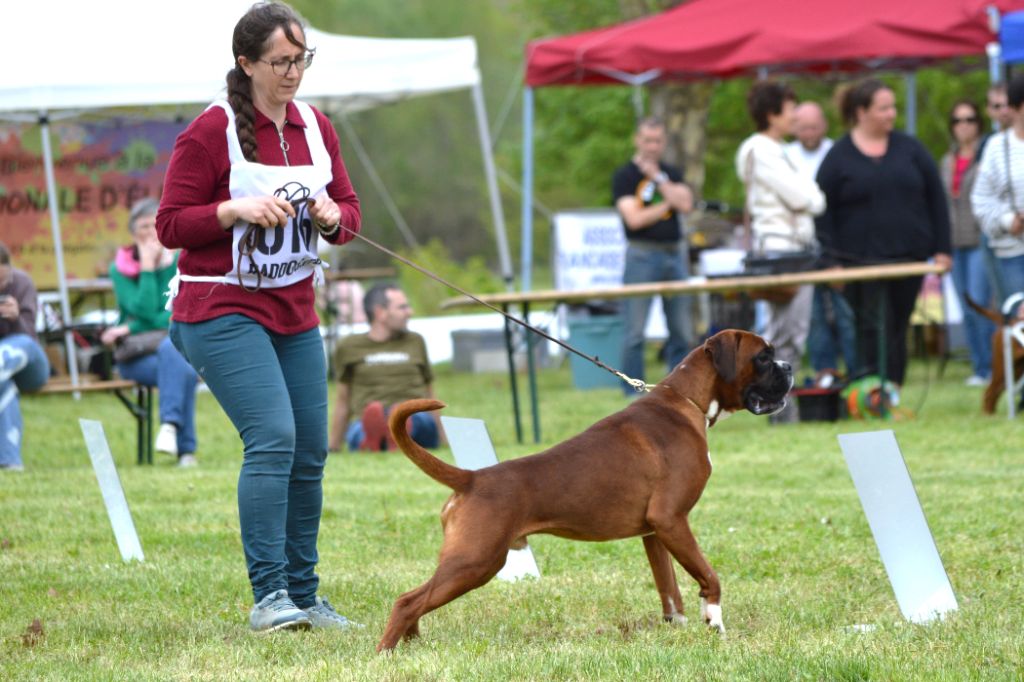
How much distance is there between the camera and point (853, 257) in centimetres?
1051

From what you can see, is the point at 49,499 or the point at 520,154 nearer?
the point at 49,499

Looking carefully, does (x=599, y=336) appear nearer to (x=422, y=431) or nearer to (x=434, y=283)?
(x=422, y=431)

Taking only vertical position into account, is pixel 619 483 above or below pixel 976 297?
above

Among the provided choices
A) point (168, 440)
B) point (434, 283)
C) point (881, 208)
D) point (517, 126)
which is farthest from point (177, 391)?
point (517, 126)

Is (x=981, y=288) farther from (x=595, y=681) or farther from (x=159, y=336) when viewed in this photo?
(x=595, y=681)

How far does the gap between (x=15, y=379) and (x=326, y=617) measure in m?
5.05

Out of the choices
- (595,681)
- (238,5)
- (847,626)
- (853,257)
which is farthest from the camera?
(238,5)

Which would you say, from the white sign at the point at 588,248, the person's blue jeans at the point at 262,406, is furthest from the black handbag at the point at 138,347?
the white sign at the point at 588,248

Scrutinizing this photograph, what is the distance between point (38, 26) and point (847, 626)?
1130cm

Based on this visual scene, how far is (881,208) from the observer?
10.6 metres

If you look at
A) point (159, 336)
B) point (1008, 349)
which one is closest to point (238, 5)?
point (159, 336)

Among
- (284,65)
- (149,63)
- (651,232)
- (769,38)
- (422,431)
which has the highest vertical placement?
(149,63)

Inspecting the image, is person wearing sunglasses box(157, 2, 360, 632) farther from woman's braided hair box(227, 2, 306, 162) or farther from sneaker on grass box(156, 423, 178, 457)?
sneaker on grass box(156, 423, 178, 457)

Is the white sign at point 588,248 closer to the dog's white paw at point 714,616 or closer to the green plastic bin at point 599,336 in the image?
the green plastic bin at point 599,336
